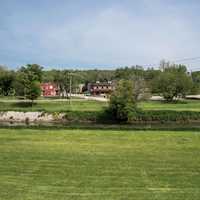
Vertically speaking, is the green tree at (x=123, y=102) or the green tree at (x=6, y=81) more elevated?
the green tree at (x=6, y=81)

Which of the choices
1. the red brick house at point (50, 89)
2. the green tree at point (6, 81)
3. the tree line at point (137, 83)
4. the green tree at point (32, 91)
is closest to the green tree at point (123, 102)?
the tree line at point (137, 83)

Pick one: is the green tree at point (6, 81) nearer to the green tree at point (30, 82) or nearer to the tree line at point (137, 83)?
the tree line at point (137, 83)

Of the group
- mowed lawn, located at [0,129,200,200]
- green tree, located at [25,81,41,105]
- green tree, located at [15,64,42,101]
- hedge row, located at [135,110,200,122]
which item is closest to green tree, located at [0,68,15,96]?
green tree, located at [15,64,42,101]

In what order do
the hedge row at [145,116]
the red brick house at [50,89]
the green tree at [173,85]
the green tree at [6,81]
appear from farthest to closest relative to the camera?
the red brick house at [50,89], the green tree at [6,81], the green tree at [173,85], the hedge row at [145,116]

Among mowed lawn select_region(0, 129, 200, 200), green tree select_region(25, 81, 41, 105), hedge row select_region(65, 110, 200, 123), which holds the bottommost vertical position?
hedge row select_region(65, 110, 200, 123)

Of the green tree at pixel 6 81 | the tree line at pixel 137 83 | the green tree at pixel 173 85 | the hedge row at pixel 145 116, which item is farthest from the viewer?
the green tree at pixel 6 81

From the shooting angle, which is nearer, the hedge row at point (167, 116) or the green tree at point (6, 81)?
the hedge row at point (167, 116)

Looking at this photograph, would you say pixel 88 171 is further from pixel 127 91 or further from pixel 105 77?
pixel 105 77

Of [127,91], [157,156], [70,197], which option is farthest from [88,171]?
[127,91]

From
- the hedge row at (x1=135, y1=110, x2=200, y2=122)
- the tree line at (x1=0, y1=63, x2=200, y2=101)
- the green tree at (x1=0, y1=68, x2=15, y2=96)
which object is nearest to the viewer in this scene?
the hedge row at (x1=135, y1=110, x2=200, y2=122)

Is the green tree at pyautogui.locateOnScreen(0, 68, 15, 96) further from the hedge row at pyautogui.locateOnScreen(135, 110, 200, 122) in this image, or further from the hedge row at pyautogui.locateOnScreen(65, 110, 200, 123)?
the hedge row at pyautogui.locateOnScreen(135, 110, 200, 122)

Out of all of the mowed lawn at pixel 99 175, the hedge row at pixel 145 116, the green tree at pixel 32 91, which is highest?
the green tree at pixel 32 91

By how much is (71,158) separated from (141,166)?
9.54ft

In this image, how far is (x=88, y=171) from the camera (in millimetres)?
10883
